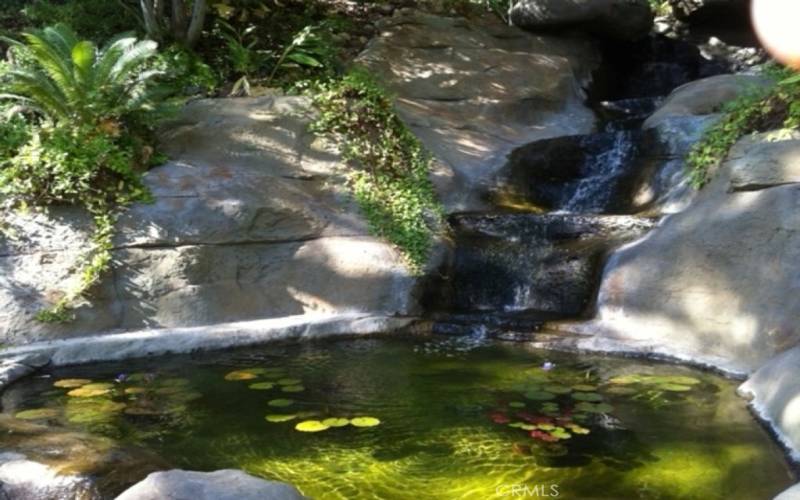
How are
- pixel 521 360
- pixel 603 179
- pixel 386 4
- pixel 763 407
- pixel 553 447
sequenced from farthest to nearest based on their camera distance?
1. pixel 386 4
2. pixel 603 179
3. pixel 521 360
4. pixel 763 407
5. pixel 553 447

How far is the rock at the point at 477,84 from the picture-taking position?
35.4 feet

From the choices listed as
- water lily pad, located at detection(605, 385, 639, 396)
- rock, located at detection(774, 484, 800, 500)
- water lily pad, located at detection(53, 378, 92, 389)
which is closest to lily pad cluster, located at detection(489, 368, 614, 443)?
water lily pad, located at detection(605, 385, 639, 396)

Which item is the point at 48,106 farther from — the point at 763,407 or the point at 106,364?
the point at 763,407

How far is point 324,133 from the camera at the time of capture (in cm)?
911

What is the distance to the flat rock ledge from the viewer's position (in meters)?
6.66

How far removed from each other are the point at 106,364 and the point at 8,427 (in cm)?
258

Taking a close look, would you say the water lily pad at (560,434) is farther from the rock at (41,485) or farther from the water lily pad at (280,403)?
the rock at (41,485)

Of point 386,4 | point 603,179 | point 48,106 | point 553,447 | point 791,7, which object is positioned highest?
point 386,4

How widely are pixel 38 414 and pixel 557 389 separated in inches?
147

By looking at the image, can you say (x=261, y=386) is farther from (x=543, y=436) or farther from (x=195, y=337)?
(x=543, y=436)

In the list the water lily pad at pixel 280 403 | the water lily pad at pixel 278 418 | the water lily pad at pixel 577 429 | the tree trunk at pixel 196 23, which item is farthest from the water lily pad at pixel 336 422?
the tree trunk at pixel 196 23

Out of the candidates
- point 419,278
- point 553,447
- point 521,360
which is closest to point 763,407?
point 553,447

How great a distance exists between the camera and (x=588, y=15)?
44.7ft

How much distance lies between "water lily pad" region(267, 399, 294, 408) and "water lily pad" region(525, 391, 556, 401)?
174 centimetres
